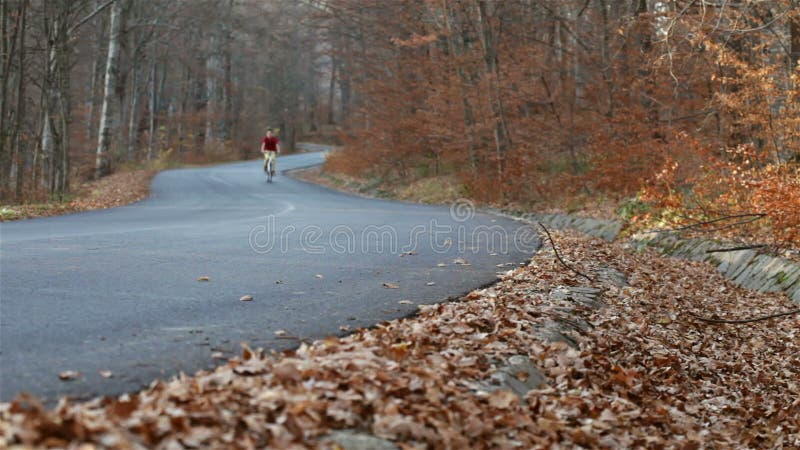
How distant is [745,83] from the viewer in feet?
49.1

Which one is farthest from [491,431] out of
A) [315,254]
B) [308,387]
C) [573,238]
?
[573,238]

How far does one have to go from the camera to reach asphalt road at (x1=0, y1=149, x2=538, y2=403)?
4895mm

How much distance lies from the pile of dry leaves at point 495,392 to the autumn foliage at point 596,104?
4.15 meters

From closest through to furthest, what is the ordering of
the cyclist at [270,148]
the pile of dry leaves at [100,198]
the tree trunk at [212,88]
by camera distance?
the pile of dry leaves at [100,198] → the cyclist at [270,148] → the tree trunk at [212,88]

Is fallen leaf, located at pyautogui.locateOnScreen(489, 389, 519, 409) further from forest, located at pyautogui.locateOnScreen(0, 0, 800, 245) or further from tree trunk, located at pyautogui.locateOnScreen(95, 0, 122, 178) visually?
tree trunk, located at pyautogui.locateOnScreen(95, 0, 122, 178)

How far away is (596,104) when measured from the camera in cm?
2142

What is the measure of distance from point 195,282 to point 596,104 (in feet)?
52.6

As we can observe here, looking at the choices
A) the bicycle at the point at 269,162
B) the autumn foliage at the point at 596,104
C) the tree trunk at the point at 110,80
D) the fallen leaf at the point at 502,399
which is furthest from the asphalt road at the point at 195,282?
the tree trunk at the point at 110,80

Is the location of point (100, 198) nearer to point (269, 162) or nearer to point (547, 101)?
point (269, 162)

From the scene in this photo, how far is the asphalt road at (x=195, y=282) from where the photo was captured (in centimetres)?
489

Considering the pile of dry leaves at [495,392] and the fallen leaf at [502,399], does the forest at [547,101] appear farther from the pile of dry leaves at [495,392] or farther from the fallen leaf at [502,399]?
the fallen leaf at [502,399]

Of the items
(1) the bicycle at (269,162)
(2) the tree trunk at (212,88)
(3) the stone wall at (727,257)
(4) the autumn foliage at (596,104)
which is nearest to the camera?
(3) the stone wall at (727,257)

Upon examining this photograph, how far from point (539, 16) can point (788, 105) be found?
1237 cm

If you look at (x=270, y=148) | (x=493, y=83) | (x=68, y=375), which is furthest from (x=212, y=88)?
(x=68, y=375)
